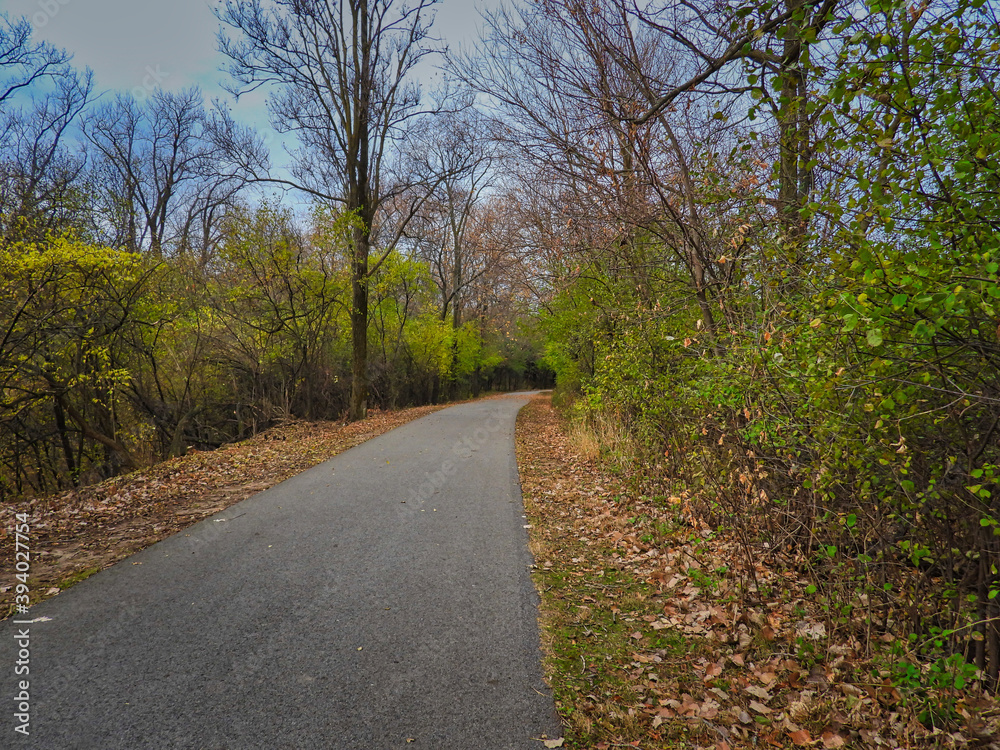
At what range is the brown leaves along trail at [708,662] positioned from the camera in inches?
102

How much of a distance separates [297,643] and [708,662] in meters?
2.77

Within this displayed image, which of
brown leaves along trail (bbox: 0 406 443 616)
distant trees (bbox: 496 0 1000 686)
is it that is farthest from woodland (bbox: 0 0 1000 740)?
brown leaves along trail (bbox: 0 406 443 616)

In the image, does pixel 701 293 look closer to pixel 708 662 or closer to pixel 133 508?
pixel 708 662

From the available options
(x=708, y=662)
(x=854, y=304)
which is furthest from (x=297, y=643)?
(x=854, y=304)

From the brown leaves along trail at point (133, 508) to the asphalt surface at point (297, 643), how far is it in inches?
13.9

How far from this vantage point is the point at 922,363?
2.43 m

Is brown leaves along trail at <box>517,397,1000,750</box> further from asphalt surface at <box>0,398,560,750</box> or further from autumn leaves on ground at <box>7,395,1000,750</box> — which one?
asphalt surface at <box>0,398,560,750</box>

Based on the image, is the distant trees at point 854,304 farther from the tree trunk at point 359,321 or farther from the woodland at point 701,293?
the tree trunk at point 359,321

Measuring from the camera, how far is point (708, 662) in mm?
3309

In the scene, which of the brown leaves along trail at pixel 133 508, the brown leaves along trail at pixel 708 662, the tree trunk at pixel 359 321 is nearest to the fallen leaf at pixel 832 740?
the brown leaves along trail at pixel 708 662

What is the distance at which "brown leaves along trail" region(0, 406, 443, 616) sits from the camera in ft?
15.8

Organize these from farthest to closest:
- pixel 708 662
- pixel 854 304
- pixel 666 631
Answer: pixel 666 631, pixel 708 662, pixel 854 304

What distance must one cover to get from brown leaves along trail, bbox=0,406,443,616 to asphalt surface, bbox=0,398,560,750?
0.35m

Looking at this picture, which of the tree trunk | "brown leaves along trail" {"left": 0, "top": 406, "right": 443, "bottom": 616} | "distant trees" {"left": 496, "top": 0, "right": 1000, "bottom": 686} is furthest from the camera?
the tree trunk
